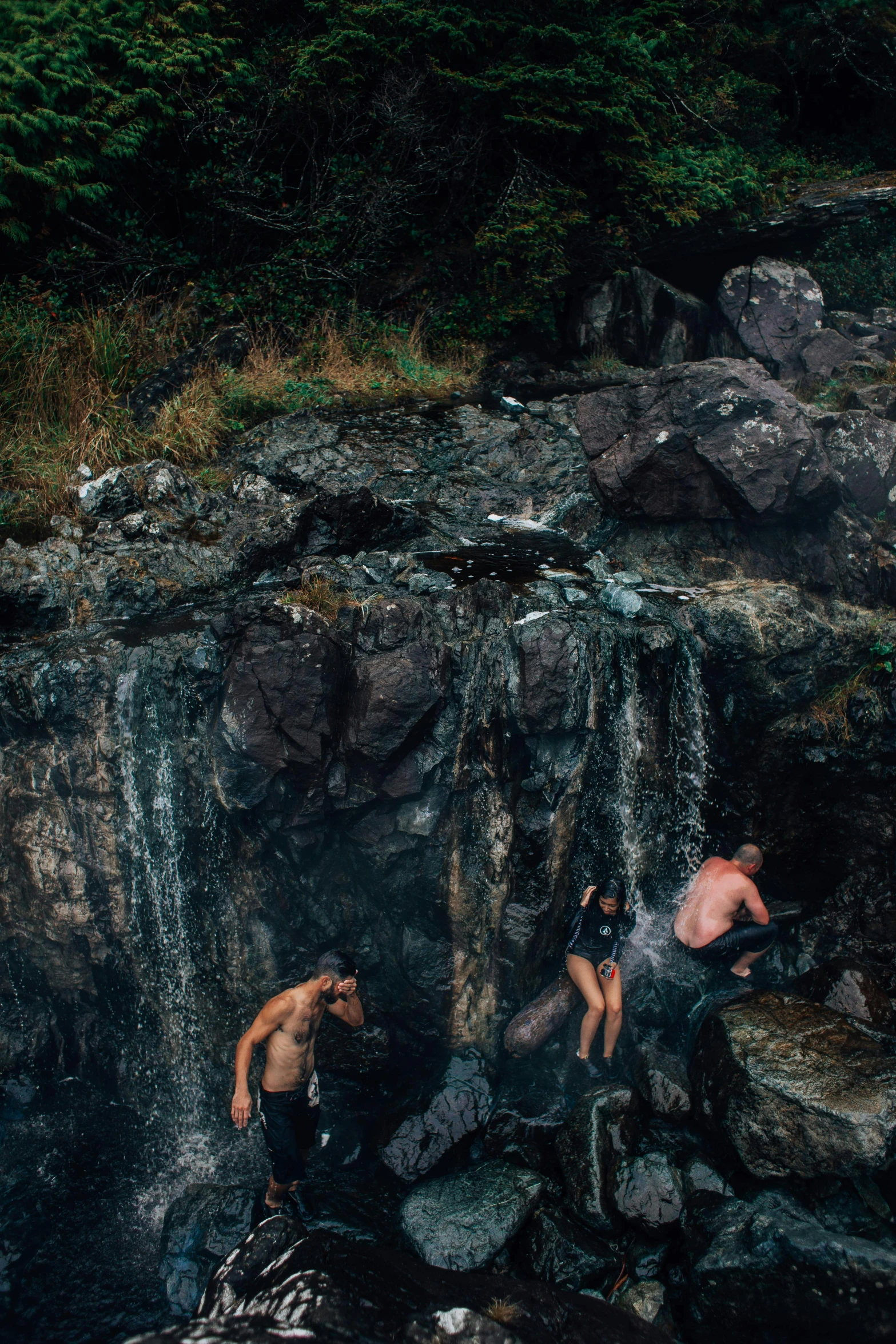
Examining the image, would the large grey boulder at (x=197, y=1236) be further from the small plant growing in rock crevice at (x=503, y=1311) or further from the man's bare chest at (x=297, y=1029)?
the small plant growing in rock crevice at (x=503, y=1311)

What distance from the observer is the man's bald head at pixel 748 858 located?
211 inches

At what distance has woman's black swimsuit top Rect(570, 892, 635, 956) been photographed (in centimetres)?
513

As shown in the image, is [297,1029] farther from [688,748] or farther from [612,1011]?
[688,748]

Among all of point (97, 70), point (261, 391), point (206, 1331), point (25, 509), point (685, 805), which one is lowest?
point (685, 805)

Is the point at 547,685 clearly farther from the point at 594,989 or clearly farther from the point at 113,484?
the point at 113,484

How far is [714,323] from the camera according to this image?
10.2 metres

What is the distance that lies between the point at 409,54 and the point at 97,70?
374 centimetres

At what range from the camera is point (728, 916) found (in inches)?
207

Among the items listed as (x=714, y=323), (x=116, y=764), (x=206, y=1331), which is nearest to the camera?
(x=206, y=1331)

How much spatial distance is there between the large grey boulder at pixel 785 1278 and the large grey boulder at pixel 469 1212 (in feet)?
3.02

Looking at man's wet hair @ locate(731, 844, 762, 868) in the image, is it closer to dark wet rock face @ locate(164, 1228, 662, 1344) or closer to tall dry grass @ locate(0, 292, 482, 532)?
dark wet rock face @ locate(164, 1228, 662, 1344)

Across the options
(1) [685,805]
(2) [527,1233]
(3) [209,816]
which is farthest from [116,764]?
(1) [685,805]

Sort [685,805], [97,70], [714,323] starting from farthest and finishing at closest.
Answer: [714,323]
[97,70]
[685,805]

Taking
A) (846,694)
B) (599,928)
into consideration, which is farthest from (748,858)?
(846,694)
